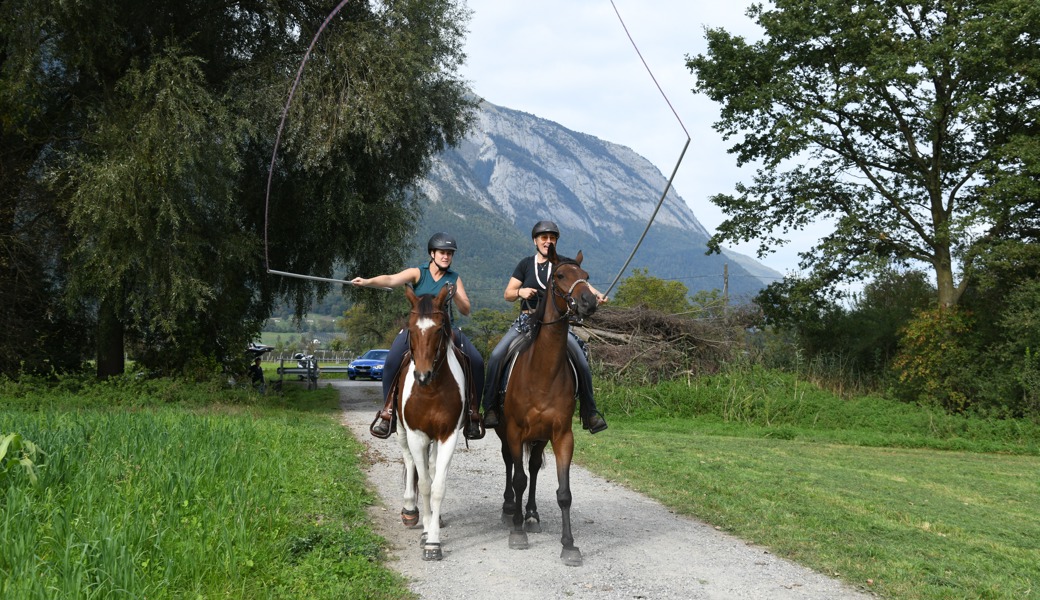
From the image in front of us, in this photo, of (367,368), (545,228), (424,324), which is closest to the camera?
(424,324)

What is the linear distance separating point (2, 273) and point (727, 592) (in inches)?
762

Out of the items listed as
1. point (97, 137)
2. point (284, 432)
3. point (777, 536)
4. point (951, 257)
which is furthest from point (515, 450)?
point (951, 257)

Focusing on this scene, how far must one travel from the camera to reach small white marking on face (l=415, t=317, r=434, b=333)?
21.6 ft

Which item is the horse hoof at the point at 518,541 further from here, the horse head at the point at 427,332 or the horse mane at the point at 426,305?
the horse mane at the point at 426,305

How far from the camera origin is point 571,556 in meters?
6.48

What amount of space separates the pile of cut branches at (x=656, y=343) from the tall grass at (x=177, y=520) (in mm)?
14364

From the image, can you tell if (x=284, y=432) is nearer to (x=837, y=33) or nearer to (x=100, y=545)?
(x=100, y=545)

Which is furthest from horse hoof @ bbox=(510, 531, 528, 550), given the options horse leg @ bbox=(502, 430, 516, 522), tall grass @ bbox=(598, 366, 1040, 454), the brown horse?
tall grass @ bbox=(598, 366, 1040, 454)

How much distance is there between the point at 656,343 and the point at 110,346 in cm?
1535

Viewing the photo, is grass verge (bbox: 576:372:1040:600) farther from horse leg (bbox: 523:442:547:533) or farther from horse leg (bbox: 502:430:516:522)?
horse leg (bbox: 502:430:516:522)

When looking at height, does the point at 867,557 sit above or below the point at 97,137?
below

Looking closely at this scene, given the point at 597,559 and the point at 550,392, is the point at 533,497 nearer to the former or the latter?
the point at 597,559

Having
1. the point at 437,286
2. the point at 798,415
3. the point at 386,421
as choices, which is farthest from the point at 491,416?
the point at 798,415

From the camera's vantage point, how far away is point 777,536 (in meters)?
7.55
